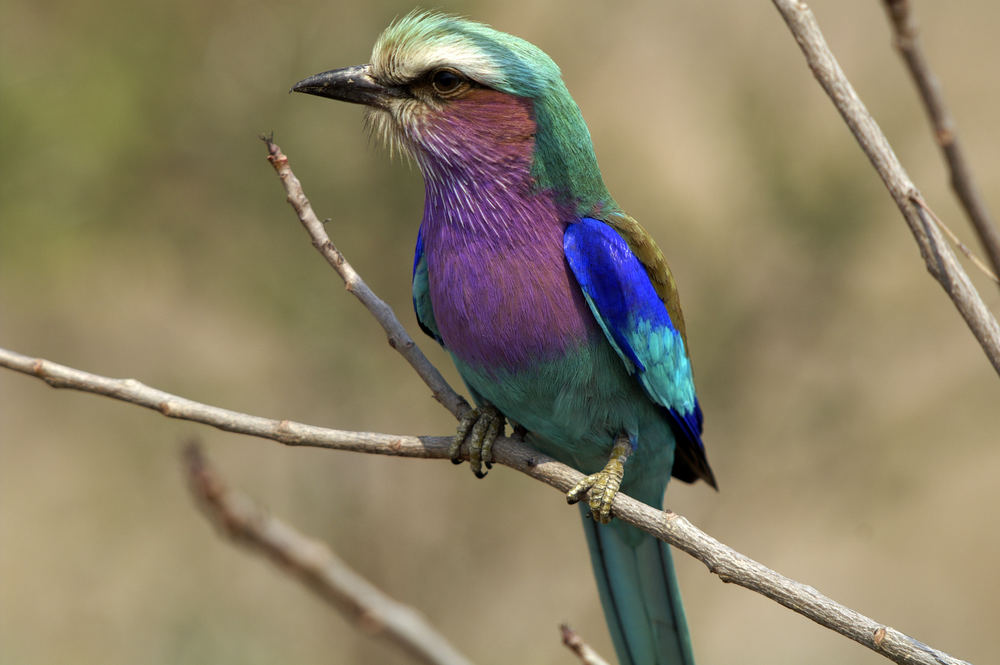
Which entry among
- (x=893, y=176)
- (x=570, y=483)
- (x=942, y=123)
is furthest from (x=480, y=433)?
(x=942, y=123)

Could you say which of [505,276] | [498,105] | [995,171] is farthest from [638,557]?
[995,171]

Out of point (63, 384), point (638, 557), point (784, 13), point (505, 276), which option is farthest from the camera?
point (638, 557)

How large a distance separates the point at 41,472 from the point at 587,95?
4.21 m

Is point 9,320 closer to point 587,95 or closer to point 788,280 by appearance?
point 587,95

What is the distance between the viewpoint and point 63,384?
88.7 inches

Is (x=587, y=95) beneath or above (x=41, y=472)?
above

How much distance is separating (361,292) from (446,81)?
0.69 meters

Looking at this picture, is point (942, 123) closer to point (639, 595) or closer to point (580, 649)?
point (580, 649)

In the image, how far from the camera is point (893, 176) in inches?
62.7

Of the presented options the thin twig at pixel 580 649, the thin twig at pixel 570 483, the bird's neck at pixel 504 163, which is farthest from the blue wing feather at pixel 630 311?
the thin twig at pixel 580 649

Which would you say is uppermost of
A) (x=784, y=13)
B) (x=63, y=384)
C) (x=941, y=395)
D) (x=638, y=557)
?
(x=941, y=395)

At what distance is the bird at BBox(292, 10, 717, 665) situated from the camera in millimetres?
2746

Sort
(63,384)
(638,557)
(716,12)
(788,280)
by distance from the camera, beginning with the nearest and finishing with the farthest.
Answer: (63,384)
(638,557)
(788,280)
(716,12)

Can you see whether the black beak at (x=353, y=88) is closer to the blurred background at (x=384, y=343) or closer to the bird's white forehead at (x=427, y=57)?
the bird's white forehead at (x=427, y=57)
